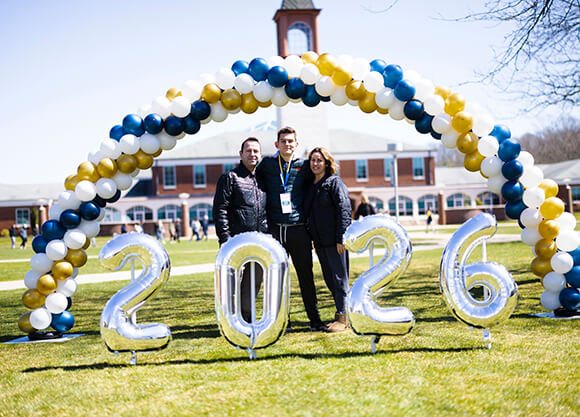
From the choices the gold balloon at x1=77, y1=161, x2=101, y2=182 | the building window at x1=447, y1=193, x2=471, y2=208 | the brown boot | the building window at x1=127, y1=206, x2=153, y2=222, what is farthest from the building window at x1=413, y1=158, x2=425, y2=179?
the gold balloon at x1=77, y1=161, x2=101, y2=182

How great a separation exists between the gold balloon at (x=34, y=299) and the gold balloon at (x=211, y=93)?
300 centimetres

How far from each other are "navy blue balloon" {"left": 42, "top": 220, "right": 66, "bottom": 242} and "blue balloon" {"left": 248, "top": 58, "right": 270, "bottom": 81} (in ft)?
9.56

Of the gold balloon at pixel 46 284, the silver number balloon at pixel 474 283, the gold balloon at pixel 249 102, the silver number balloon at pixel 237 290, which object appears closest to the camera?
the silver number balloon at pixel 237 290

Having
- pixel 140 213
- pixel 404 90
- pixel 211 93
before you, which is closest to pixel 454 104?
pixel 404 90

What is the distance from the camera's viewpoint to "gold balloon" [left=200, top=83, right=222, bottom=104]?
656cm

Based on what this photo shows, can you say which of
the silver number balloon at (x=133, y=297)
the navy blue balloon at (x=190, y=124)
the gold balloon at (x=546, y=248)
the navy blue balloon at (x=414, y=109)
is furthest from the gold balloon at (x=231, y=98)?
the gold balloon at (x=546, y=248)

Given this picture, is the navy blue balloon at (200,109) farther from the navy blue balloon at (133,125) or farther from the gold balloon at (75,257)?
the gold balloon at (75,257)

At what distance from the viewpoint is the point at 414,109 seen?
6.50 m

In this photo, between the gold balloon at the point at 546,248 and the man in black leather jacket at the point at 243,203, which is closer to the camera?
the man in black leather jacket at the point at 243,203

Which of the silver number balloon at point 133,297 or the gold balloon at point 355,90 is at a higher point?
the gold balloon at point 355,90

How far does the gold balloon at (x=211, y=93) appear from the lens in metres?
6.56

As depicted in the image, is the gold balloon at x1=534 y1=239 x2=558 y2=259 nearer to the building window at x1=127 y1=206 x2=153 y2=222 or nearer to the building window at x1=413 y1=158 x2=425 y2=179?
the building window at x1=127 y1=206 x2=153 y2=222

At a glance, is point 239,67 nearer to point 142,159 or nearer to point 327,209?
point 142,159

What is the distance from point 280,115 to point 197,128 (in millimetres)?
32929
